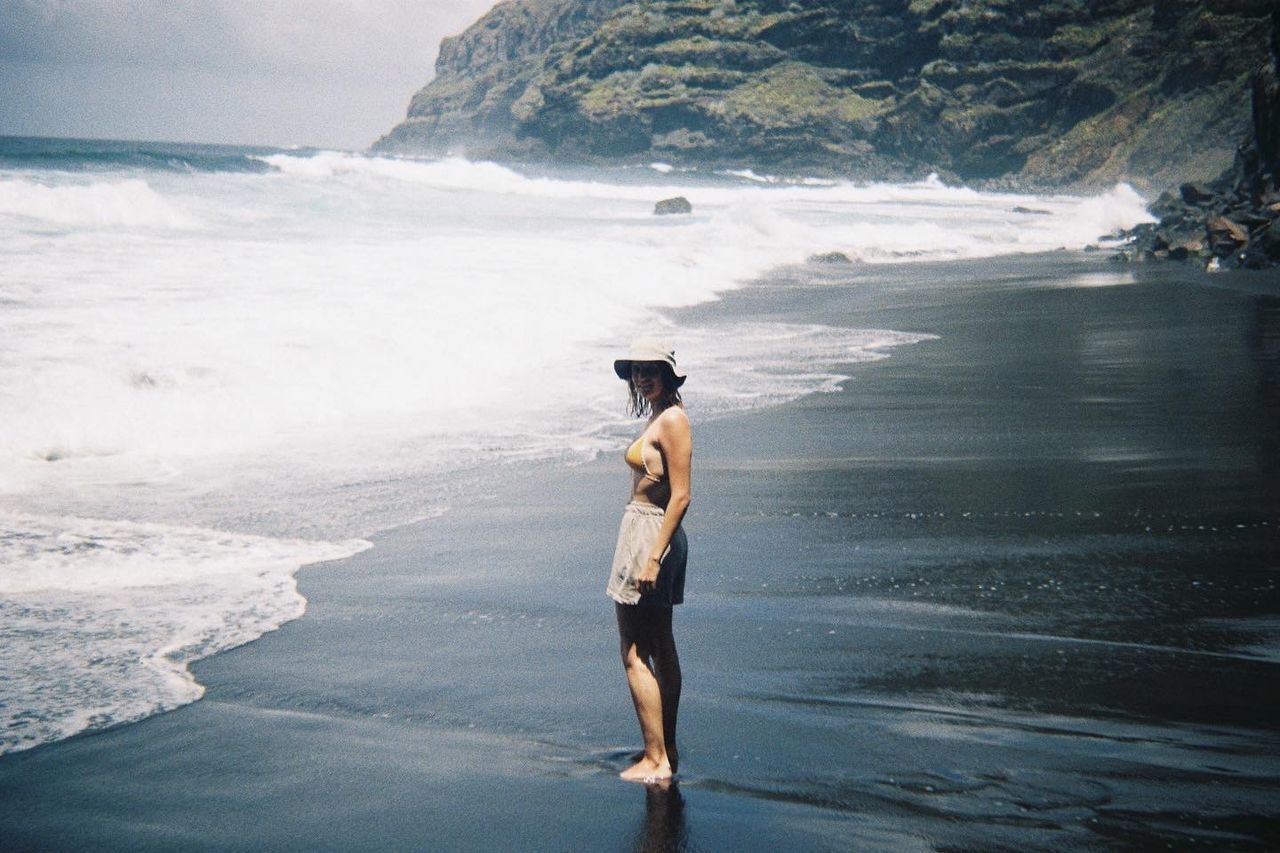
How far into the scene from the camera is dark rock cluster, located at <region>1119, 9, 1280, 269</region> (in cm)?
2517

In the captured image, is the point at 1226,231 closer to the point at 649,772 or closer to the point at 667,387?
the point at 667,387

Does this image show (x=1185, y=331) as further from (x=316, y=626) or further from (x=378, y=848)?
(x=378, y=848)

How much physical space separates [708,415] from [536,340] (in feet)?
19.0

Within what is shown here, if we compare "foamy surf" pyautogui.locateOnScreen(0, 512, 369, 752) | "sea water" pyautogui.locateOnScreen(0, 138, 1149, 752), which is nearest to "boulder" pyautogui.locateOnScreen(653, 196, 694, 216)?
"sea water" pyautogui.locateOnScreen(0, 138, 1149, 752)

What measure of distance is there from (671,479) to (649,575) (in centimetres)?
35

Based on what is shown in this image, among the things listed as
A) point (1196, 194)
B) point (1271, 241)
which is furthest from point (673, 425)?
point (1196, 194)

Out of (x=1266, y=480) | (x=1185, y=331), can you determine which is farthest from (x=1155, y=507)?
(x=1185, y=331)

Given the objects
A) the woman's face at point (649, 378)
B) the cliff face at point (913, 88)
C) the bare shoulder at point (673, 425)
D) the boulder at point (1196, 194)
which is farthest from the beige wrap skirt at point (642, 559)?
the cliff face at point (913, 88)

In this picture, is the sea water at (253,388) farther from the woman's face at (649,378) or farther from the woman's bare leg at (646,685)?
the woman's face at (649,378)

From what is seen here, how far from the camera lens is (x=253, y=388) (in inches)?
500

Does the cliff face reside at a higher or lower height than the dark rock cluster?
higher

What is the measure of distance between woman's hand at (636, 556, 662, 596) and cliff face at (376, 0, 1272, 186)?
70.5 m

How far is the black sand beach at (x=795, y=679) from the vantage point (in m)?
4.18

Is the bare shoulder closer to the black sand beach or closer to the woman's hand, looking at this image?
the woman's hand
